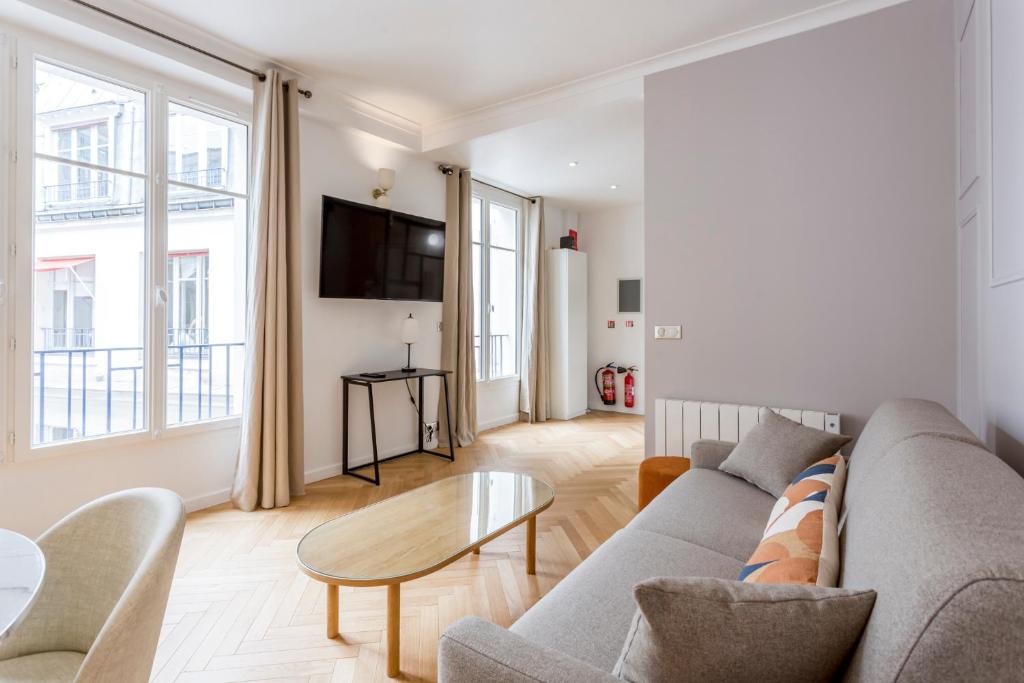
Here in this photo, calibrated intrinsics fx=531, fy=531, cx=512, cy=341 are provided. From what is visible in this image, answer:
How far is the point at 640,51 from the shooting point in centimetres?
325

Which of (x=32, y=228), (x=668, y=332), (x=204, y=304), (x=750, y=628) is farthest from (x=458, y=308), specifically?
(x=750, y=628)

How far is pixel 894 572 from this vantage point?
2.44 ft

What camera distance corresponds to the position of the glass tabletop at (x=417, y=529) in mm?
1733

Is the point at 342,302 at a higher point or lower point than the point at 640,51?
lower

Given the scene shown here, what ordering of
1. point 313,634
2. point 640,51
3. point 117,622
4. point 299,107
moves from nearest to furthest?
point 117,622 < point 313,634 < point 640,51 < point 299,107

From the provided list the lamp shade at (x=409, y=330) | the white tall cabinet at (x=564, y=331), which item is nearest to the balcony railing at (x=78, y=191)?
the lamp shade at (x=409, y=330)

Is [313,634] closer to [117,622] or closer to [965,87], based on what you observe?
[117,622]

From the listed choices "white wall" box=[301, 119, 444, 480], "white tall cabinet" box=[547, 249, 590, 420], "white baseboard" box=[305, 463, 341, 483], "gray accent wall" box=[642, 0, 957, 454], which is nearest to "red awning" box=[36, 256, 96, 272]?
"white wall" box=[301, 119, 444, 480]

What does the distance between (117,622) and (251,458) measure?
252 cm

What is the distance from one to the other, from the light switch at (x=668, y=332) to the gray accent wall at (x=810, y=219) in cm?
6

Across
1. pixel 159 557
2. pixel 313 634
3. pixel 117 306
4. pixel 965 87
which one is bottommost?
pixel 313 634

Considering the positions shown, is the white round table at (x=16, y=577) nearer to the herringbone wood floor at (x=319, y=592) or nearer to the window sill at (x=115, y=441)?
the herringbone wood floor at (x=319, y=592)

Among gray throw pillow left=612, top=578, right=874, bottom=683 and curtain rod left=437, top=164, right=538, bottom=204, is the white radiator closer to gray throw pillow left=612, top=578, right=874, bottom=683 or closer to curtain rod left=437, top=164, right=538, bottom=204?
gray throw pillow left=612, top=578, right=874, bottom=683

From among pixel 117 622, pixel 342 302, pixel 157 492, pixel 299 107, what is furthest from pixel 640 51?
pixel 117 622
